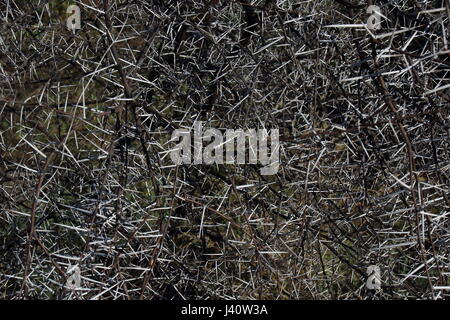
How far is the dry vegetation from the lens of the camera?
2.64 metres

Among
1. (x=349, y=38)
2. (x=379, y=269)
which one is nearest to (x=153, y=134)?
(x=349, y=38)

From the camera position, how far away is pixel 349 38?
284 centimetres

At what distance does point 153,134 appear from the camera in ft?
9.20

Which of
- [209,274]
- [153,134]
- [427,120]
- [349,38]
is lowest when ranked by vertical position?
[209,274]

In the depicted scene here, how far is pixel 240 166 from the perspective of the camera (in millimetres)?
2900

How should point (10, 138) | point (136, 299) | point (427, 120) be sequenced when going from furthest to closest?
point (10, 138) < point (427, 120) < point (136, 299)

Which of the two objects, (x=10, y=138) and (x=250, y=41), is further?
(x=10, y=138)

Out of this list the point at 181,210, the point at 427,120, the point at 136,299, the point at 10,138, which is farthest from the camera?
the point at 10,138

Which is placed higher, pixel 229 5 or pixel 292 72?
pixel 229 5

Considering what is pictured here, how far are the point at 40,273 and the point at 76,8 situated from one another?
1.33 meters

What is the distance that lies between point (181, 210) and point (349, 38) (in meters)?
1.15

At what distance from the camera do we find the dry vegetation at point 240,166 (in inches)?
104
